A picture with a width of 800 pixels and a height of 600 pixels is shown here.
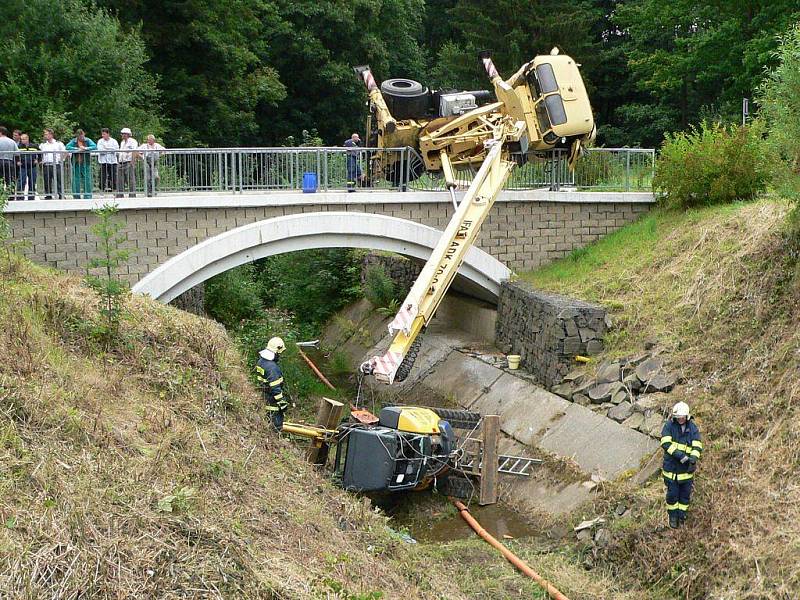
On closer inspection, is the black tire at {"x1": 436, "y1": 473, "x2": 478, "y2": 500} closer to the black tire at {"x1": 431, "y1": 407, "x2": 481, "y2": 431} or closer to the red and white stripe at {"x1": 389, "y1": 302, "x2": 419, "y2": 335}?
the black tire at {"x1": 431, "y1": 407, "x2": 481, "y2": 431}

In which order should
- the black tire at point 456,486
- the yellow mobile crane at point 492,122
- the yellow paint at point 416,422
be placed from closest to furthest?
the yellow paint at point 416,422
the black tire at point 456,486
the yellow mobile crane at point 492,122

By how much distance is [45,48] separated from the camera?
23.0 metres

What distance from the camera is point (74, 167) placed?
16109 mm

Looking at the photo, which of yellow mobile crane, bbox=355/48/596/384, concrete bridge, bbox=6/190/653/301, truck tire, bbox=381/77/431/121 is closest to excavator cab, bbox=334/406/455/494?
yellow mobile crane, bbox=355/48/596/384

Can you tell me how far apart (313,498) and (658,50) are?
25.0m

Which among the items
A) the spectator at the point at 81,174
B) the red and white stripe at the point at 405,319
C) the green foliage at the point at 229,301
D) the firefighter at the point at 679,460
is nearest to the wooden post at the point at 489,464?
the red and white stripe at the point at 405,319

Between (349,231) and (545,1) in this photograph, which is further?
(545,1)

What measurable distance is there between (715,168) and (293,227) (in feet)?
26.3

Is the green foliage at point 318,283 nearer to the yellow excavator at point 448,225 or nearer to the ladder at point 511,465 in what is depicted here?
the yellow excavator at point 448,225

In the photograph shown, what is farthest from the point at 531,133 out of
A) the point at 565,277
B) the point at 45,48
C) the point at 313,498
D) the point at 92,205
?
the point at 45,48

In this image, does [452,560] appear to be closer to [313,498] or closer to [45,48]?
[313,498]

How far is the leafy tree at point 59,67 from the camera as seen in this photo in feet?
74.2

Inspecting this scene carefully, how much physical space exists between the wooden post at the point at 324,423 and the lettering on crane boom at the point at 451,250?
102 inches

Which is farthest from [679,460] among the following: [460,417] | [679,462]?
[460,417]
